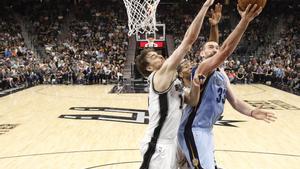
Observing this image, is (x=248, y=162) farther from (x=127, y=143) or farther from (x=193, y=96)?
(x=193, y=96)

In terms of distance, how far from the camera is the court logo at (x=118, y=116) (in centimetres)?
1100

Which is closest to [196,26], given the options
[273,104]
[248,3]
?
[248,3]

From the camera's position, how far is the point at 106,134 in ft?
30.7

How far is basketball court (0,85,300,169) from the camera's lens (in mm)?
7246

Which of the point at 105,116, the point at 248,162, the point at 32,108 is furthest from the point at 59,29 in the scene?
the point at 248,162

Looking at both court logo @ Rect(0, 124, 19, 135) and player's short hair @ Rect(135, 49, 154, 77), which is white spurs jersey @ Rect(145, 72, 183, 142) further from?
court logo @ Rect(0, 124, 19, 135)

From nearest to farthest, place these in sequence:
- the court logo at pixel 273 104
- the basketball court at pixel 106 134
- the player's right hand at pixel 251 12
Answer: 1. the player's right hand at pixel 251 12
2. the basketball court at pixel 106 134
3. the court logo at pixel 273 104

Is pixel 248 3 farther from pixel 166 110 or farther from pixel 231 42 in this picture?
pixel 166 110

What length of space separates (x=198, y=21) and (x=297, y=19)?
85.7 feet

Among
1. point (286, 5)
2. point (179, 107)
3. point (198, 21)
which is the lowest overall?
point (179, 107)

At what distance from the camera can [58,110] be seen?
13094 mm

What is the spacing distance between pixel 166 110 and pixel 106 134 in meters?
5.67

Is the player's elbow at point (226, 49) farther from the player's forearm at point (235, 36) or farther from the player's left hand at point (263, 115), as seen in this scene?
the player's left hand at point (263, 115)

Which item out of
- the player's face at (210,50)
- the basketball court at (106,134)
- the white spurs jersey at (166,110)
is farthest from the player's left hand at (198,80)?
the basketball court at (106,134)
